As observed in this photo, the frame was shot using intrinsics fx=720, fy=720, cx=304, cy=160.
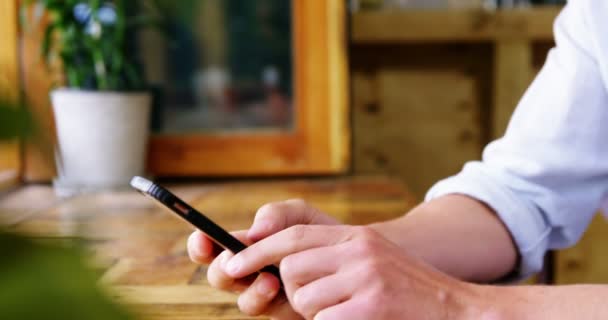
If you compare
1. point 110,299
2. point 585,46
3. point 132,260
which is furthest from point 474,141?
point 110,299

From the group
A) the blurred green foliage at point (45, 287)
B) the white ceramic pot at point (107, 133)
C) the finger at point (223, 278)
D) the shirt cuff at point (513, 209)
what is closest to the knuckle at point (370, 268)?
the finger at point (223, 278)

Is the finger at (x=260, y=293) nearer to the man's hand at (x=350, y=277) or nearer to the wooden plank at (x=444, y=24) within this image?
the man's hand at (x=350, y=277)

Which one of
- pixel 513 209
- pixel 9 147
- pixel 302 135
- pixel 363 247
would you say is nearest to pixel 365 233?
pixel 363 247

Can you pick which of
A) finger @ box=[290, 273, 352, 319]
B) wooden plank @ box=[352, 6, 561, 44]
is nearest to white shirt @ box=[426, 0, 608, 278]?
finger @ box=[290, 273, 352, 319]

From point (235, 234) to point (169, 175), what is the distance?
0.87 meters

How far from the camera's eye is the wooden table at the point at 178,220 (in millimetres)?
631

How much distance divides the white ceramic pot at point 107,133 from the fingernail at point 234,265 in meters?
0.78

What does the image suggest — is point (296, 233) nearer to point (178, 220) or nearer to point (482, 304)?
point (482, 304)

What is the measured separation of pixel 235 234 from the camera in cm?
58

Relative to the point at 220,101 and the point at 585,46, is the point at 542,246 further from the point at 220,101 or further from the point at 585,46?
the point at 220,101

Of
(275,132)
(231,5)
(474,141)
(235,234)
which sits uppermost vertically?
(231,5)

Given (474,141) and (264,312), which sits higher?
(264,312)

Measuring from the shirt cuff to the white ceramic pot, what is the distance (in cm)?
68

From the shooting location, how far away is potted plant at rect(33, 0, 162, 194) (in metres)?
1.29
